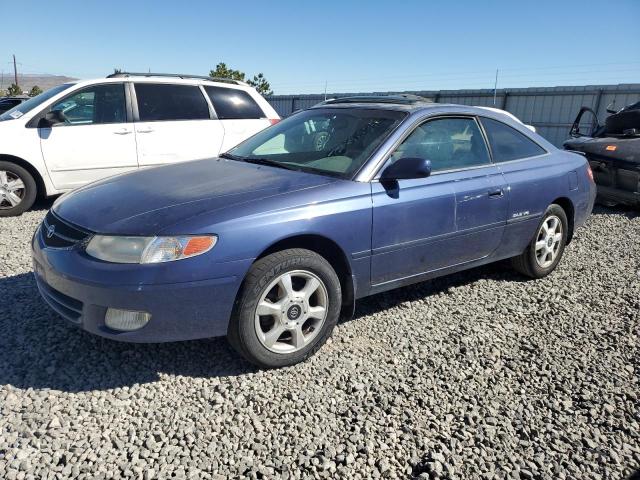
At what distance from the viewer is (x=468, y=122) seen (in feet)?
13.5

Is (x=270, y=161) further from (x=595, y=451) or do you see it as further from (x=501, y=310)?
(x=595, y=451)

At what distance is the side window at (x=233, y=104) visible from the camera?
24.6ft

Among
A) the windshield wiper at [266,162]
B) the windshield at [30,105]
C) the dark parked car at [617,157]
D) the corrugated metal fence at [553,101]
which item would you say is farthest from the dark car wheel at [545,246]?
the corrugated metal fence at [553,101]

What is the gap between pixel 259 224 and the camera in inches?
112

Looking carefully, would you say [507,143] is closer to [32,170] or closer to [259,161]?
[259,161]

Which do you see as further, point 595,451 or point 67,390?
point 67,390

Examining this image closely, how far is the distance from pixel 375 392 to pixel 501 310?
5.36 ft

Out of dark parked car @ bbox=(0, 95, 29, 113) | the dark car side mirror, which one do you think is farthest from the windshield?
dark parked car @ bbox=(0, 95, 29, 113)

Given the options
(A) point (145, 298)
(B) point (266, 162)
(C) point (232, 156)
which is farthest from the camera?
(C) point (232, 156)

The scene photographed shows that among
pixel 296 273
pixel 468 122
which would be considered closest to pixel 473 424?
pixel 296 273

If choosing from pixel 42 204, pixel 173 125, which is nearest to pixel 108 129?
pixel 173 125

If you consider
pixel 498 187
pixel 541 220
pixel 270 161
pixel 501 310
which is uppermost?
pixel 270 161

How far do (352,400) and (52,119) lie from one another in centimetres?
555

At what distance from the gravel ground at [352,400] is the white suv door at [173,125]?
10.9ft
